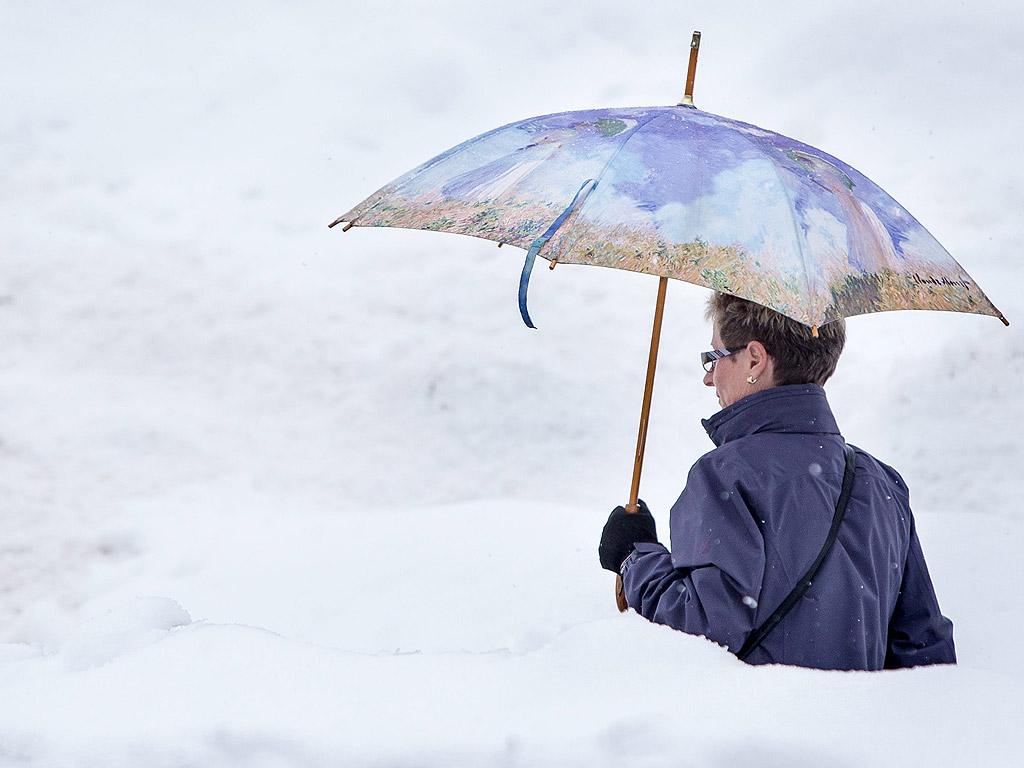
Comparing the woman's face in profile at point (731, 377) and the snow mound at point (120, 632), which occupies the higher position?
the woman's face in profile at point (731, 377)

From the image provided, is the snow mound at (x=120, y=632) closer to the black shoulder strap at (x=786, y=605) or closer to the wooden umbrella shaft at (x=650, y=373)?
the wooden umbrella shaft at (x=650, y=373)

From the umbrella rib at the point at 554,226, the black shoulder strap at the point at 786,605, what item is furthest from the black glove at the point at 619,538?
the umbrella rib at the point at 554,226

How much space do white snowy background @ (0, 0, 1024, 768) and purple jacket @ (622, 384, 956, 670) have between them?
0.11m

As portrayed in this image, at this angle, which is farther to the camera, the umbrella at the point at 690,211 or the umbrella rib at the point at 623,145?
the umbrella rib at the point at 623,145

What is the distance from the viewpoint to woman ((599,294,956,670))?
6.51 ft

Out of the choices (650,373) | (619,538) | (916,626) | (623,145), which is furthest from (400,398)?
(916,626)

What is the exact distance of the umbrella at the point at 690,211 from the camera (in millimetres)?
2053

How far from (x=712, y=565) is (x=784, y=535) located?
0.17 meters

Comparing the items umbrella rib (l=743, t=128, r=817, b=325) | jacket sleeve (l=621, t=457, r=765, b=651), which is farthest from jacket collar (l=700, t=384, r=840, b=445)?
umbrella rib (l=743, t=128, r=817, b=325)

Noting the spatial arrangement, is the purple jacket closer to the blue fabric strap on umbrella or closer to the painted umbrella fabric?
the painted umbrella fabric

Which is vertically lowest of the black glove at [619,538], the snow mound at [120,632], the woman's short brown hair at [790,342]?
the snow mound at [120,632]

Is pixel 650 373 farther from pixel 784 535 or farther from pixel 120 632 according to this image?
pixel 120 632

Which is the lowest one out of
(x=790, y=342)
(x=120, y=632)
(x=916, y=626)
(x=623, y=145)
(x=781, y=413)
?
(x=120, y=632)

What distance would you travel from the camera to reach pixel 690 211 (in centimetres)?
212
